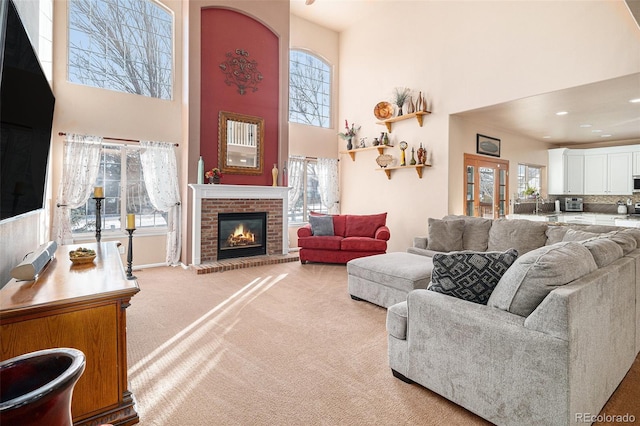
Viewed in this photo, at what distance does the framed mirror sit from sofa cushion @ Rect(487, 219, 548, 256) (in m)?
3.96

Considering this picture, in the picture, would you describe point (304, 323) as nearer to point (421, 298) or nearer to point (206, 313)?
point (206, 313)

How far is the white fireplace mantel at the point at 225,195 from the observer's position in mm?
5246

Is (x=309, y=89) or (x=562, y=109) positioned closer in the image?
(x=562, y=109)

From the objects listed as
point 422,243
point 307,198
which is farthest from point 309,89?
point 422,243

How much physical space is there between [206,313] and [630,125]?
7.74 meters

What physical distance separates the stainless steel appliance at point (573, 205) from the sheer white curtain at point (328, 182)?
5.44m

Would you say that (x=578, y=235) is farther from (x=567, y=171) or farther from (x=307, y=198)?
(x=567, y=171)

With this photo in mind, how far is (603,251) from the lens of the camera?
6.54 ft

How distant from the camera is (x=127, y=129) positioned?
5137mm

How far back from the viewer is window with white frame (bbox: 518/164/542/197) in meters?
7.04

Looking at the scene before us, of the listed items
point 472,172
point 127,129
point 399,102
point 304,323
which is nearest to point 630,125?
point 472,172

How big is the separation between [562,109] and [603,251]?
155 inches

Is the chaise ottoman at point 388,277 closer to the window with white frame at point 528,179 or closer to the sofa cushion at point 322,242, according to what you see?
the sofa cushion at point 322,242

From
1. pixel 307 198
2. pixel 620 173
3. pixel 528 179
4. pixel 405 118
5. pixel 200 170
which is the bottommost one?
pixel 307 198
